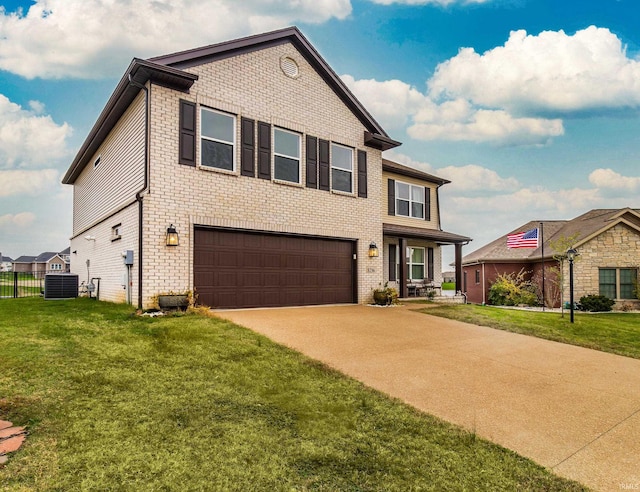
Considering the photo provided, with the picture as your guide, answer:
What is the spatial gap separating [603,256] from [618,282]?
154 cm

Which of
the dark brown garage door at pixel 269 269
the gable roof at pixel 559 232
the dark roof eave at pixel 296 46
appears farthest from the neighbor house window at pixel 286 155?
the gable roof at pixel 559 232

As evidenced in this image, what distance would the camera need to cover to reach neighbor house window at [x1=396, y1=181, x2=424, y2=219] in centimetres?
1656

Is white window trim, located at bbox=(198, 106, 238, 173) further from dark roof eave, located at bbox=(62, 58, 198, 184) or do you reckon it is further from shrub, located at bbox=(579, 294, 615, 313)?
shrub, located at bbox=(579, 294, 615, 313)

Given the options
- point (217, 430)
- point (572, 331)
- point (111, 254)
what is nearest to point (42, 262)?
point (111, 254)

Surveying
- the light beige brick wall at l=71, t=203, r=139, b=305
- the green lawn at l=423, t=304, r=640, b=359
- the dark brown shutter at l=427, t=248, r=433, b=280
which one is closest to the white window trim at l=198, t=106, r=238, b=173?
the light beige brick wall at l=71, t=203, r=139, b=305

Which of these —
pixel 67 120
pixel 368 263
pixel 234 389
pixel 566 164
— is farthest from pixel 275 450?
pixel 566 164

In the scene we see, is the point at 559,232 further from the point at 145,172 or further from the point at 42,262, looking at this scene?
the point at 42,262

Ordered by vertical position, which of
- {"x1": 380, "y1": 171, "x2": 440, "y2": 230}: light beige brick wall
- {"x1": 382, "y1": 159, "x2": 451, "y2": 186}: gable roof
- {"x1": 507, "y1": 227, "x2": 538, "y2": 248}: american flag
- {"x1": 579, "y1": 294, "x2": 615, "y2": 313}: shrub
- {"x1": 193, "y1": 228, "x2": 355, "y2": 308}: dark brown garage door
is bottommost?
{"x1": 579, "y1": 294, "x2": 615, "y2": 313}: shrub

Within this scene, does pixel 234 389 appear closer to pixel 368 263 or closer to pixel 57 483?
pixel 57 483

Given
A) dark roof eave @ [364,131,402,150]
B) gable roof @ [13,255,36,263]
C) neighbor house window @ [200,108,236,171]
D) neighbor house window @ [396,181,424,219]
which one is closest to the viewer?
neighbor house window @ [200,108,236,171]

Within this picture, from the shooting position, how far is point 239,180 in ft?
33.7

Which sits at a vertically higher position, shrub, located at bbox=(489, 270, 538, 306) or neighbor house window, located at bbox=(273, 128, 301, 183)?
neighbor house window, located at bbox=(273, 128, 301, 183)

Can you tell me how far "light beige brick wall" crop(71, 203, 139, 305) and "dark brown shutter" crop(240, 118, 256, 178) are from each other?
9.89 feet

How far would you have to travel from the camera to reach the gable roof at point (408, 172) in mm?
15672
